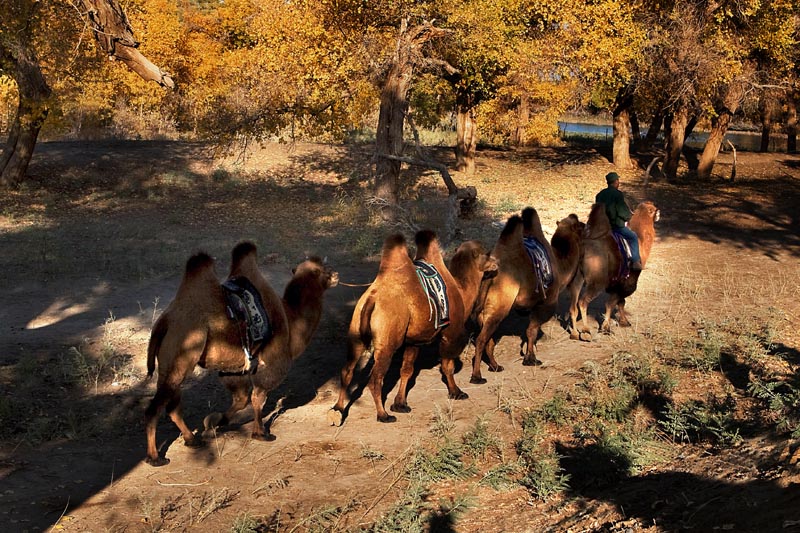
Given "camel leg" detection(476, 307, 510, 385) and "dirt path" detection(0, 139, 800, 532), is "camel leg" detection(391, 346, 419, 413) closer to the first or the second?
"dirt path" detection(0, 139, 800, 532)

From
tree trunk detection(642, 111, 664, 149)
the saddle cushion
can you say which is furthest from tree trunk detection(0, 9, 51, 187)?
tree trunk detection(642, 111, 664, 149)

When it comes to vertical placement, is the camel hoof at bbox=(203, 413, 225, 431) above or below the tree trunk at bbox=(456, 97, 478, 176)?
below

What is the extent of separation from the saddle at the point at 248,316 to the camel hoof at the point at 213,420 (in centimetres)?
47

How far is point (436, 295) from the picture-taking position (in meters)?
9.69

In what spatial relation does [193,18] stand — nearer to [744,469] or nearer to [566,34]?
[566,34]

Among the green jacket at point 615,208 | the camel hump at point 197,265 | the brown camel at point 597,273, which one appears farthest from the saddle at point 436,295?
the green jacket at point 615,208

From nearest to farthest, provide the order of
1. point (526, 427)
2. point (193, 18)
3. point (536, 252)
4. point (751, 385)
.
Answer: point (526, 427)
point (751, 385)
point (536, 252)
point (193, 18)

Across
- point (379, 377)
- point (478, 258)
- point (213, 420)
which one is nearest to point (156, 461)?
point (213, 420)

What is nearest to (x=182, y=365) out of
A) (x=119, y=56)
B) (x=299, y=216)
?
(x=119, y=56)

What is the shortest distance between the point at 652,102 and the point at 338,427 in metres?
23.8

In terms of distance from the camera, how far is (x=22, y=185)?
2567 cm

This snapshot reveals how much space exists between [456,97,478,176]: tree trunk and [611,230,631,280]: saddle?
1897 cm

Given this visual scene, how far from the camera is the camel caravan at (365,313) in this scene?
8.20 meters

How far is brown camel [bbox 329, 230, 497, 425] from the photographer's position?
9273 millimetres
